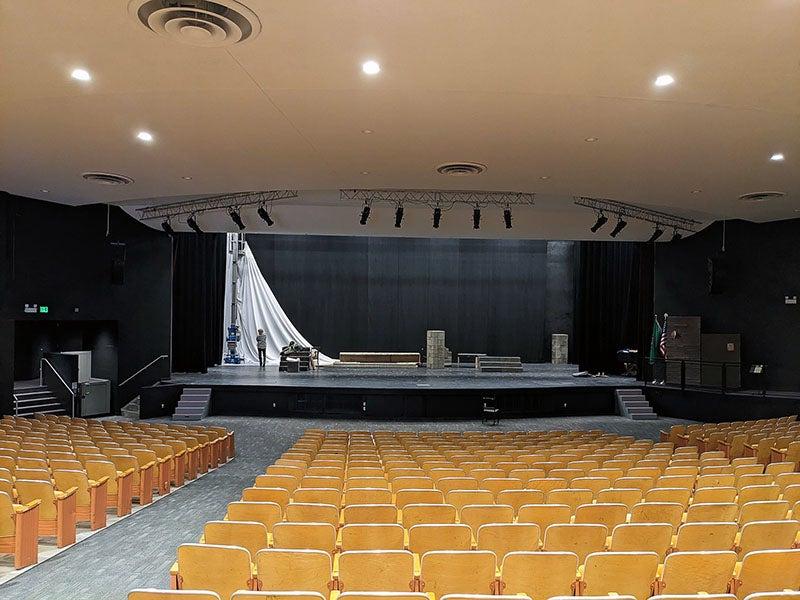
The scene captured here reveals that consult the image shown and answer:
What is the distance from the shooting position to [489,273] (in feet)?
103

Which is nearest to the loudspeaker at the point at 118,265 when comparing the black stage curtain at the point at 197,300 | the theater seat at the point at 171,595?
the black stage curtain at the point at 197,300

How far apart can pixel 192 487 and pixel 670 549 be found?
7.56 metres

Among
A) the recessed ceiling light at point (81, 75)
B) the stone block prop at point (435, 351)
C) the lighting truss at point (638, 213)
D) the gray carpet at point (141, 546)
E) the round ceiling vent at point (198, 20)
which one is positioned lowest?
the gray carpet at point (141, 546)

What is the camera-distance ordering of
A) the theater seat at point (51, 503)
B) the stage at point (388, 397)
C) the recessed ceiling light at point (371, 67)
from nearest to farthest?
the theater seat at point (51, 503), the recessed ceiling light at point (371, 67), the stage at point (388, 397)

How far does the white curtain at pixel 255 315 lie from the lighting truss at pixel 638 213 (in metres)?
14.4

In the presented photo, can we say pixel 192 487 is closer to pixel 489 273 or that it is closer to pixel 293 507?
pixel 293 507

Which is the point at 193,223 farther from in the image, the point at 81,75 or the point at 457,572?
the point at 457,572

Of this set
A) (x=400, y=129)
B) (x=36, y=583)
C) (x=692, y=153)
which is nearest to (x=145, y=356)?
(x=400, y=129)

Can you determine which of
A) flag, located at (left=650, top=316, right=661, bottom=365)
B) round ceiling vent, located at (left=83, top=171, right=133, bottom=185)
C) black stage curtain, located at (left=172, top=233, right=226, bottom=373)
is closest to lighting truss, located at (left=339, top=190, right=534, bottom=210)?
round ceiling vent, located at (left=83, top=171, right=133, bottom=185)

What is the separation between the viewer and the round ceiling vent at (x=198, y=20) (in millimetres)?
→ 5750

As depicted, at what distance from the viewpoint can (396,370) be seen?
2516 centimetres

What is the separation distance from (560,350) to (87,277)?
67.8 ft

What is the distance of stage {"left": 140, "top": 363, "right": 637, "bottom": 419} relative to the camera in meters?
18.4

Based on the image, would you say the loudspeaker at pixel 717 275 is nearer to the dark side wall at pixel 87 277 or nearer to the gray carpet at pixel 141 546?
the gray carpet at pixel 141 546
